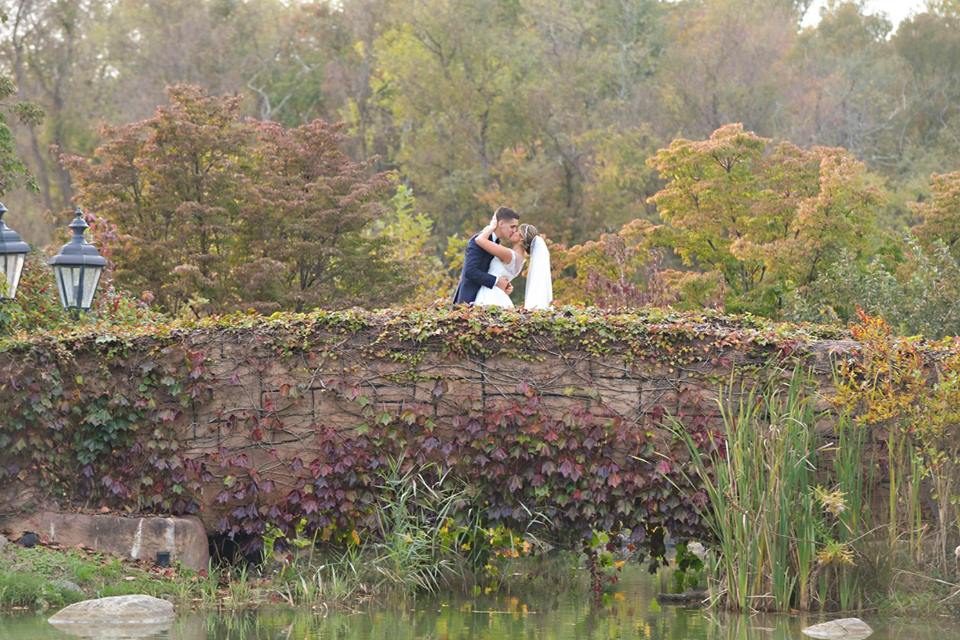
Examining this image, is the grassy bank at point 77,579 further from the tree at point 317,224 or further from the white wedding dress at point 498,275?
the tree at point 317,224

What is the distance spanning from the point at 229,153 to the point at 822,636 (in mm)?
16876

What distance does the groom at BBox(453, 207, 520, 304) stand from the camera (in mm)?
11586

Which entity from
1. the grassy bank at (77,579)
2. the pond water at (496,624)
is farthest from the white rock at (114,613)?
the grassy bank at (77,579)

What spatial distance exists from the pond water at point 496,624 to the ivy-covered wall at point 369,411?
2.27 feet

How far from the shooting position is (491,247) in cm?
1152

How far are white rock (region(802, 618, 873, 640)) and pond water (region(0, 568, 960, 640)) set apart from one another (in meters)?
0.08

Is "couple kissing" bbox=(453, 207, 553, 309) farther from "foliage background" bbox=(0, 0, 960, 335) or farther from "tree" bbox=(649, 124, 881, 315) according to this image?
"tree" bbox=(649, 124, 881, 315)

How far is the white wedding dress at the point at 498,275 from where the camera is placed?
37.7 ft

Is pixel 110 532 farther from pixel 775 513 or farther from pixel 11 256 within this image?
pixel 775 513

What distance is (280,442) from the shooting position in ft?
32.9

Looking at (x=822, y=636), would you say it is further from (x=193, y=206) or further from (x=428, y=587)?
(x=193, y=206)

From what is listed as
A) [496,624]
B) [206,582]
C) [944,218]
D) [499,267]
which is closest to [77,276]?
[206,582]

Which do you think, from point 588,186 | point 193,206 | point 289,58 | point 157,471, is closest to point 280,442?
point 157,471

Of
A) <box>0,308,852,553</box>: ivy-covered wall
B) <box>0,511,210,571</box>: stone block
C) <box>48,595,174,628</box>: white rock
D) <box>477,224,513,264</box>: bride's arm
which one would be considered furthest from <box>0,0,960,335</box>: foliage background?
<box>48,595,174,628</box>: white rock
